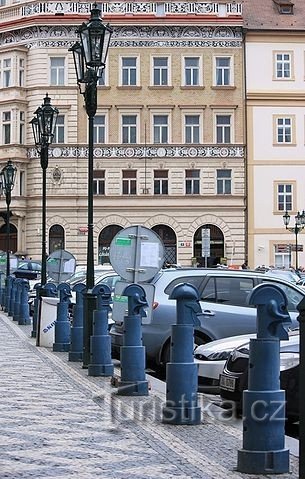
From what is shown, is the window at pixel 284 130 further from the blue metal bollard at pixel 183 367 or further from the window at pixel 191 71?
the blue metal bollard at pixel 183 367

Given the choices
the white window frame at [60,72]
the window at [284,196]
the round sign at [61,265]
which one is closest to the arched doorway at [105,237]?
the white window frame at [60,72]

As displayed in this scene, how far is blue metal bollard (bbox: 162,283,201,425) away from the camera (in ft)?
30.8

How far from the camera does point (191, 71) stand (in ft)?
194

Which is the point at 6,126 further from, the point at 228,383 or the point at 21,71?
the point at 228,383

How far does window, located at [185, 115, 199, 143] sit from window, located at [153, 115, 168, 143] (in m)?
1.31

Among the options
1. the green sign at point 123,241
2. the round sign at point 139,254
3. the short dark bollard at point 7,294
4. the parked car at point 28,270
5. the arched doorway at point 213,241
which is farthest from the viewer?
the arched doorway at point 213,241

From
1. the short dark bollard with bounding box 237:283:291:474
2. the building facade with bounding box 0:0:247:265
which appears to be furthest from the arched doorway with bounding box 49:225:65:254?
the short dark bollard with bounding box 237:283:291:474

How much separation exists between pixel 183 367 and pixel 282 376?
3.42 ft

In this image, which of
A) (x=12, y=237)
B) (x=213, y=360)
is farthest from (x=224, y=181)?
(x=213, y=360)

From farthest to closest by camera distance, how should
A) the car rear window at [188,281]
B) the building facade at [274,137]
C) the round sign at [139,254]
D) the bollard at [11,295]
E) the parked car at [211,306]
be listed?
the building facade at [274,137] → the bollard at [11,295] → the car rear window at [188,281] → the parked car at [211,306] → the round sign at [139,254]

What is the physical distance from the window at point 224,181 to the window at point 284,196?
315 cm

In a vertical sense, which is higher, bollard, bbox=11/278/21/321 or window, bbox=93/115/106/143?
window, bbox=93/115/106/143

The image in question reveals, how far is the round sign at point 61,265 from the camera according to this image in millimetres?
22531

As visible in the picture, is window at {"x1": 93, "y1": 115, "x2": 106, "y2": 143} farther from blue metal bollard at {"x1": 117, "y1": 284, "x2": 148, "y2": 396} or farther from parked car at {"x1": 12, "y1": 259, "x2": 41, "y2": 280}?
blue metal bollard at {"x1": 117, "y1": 284, "x2": 148, "y2": 396}
